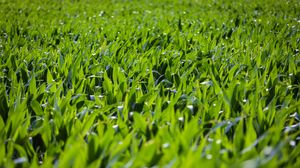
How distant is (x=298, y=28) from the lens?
4.84m

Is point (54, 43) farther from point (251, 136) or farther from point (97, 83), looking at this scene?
point (251, 136)

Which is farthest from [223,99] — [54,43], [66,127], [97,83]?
[54,43]

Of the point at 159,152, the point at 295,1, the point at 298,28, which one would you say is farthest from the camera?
the point at 295,1

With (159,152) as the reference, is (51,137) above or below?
below

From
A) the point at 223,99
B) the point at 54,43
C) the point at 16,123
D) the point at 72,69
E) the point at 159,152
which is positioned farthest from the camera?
the point at 54,43

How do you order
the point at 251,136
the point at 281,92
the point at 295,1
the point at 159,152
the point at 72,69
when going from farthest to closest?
1. the point at 295,1
2. the point at 72,69
3. the point at 281,92
4. the point at 251,136
5. the point at 159,152

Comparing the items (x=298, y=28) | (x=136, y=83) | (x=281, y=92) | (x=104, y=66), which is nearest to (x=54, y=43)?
(x=104, y=66)

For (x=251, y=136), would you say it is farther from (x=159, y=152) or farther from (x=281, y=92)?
(x=281, y=92)

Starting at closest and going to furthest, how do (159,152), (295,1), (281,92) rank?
(159,152) < (281,92) < (295,1)

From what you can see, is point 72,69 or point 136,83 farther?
point 72,69

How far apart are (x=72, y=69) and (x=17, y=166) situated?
1.29 meters

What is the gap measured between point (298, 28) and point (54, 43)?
3359mm

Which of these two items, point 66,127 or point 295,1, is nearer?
point 66,127

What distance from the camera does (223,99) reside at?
1.94 meters
